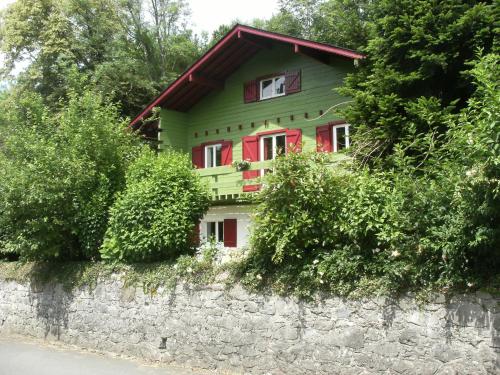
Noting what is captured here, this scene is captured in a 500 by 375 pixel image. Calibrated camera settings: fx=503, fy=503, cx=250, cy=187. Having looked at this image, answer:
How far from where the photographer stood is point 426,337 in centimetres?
652

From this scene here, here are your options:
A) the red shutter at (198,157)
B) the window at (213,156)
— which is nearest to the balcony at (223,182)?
the window at (213,156)

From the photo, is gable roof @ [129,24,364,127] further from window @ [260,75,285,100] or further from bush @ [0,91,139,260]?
bush @ [0,91,139,260]

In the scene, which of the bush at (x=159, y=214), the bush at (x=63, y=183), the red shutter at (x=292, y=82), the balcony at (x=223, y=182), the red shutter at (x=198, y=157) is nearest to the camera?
the bush at (x=159, y=214)

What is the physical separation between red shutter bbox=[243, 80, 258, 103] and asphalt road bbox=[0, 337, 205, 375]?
1126 cm

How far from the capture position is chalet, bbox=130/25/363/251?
16750mm

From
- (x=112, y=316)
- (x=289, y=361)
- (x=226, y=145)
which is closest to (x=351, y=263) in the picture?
(x=289, y=361)

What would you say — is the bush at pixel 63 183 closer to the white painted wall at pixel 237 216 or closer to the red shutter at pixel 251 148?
the red shutter at pixel 251 148

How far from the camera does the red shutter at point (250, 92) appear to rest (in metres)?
19.0

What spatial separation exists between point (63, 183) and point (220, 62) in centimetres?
925

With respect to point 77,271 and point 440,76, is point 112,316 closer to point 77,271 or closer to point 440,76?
point 77,271

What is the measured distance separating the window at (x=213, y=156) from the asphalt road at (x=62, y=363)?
1036cm

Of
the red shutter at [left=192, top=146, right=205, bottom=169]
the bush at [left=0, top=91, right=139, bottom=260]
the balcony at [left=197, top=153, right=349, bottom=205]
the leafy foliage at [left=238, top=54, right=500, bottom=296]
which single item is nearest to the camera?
the leafy foliage at [left=238, top=54, right=500, bottom=296]

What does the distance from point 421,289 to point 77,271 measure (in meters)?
8.05

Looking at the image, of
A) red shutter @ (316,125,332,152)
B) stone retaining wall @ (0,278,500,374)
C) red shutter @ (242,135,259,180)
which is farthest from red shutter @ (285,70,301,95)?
stone retaining wall @ (0,278,500,374)
